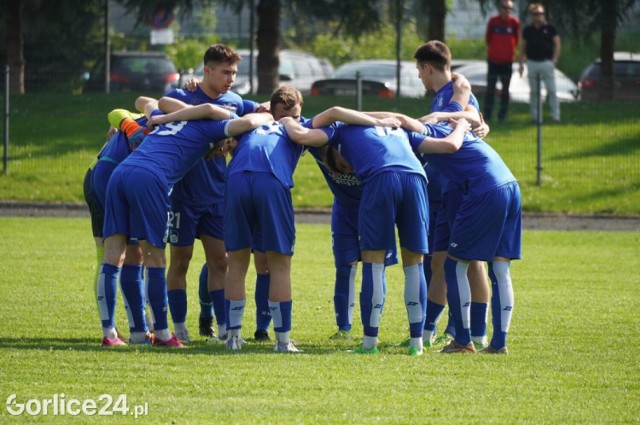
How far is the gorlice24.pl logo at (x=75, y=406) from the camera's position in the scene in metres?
6.96

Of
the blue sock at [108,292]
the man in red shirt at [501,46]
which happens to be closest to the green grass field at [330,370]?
the blue sock at [108,292]

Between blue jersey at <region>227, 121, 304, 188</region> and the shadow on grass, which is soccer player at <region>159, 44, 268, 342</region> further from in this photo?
blue jersey at <region>227, 121, 304, 188</region>

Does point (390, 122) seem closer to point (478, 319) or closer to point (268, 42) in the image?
point (478, 319)

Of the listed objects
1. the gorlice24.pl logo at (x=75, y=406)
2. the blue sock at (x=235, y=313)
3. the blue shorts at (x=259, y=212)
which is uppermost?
the blue shorts at (x=259, y=212)

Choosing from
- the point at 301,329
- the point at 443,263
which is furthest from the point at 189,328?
the point at 443,263

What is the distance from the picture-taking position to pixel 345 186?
980cm

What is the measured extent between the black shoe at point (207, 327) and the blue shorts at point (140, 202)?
4.65 feet

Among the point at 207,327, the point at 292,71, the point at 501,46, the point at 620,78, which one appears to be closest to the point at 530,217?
the point at 501,46

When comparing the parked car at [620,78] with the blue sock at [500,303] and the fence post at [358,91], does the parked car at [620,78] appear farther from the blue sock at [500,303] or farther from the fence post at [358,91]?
the blue sock at [500,303]

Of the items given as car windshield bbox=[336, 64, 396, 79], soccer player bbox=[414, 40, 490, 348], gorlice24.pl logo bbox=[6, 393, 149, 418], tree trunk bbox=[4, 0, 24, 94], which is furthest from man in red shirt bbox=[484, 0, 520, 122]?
gorlice24.pl logo bbox=[6, 393, 149, 418]

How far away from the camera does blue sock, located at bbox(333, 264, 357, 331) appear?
10145 millimetres

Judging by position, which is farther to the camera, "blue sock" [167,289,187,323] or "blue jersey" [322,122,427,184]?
"blue sock" [167,289,187,323]

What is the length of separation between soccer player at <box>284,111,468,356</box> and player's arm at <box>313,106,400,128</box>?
3cm

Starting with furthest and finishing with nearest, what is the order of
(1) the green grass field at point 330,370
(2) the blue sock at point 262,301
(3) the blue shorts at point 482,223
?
(2) the blue sock at point 262,301 < (3) the blue shorts at point 482,223 < (1) the green grass field at point 330,370
